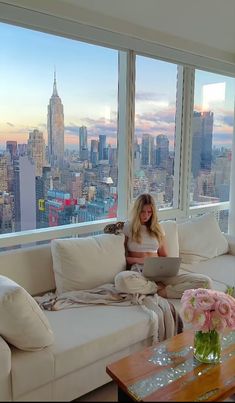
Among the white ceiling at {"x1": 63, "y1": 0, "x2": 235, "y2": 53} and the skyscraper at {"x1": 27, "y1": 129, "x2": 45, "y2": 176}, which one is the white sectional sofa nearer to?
the skyscraper at {"x1": 27, "y1": 129, "x2": 45, "y2": 176}

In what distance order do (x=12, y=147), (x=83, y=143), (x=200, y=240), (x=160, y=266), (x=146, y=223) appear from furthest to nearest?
(x=200, y=240) → (x=83, y=143) → (x=146, y=223) → (x=12, y=147) → (x=160, y=266)

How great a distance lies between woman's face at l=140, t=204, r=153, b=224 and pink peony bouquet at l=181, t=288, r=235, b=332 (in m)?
1.18

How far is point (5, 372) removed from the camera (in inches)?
62.0

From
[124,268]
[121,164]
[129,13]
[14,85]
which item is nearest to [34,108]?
[14,85]

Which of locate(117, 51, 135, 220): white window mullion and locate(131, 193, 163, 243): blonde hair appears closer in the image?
locate(131, 193, 163, 243): blonde hair

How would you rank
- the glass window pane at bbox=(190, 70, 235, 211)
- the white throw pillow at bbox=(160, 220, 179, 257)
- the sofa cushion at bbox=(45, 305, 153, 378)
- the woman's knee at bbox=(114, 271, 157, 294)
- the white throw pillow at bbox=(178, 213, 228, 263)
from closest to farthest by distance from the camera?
1. the sofa cushion at bbox=(45, 305, 153, 378)
2. the woman's knee at bbox=(114, 271, 157, 294)
3. the white throw pillow at bbox=(160, 220, 179, 257)
4. the white throw pillow at bbox=(178, 213, 228, 263)
5. the glass window pane at bbox=(190, 70, 235, 211)

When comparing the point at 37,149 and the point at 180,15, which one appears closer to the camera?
the point at 37,149

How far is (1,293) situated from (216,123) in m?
3.39

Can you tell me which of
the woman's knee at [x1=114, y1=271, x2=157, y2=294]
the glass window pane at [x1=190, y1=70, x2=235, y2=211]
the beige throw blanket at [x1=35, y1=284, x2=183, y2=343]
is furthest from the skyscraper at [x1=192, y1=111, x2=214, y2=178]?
the beige throw blanket at [x1=35, y1=284, x2=183, y2=343]

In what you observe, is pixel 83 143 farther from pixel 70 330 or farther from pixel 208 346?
pixel 208 346

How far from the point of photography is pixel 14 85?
259 cm

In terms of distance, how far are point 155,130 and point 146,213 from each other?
118 cm

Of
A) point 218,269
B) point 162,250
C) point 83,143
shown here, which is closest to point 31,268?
point 162,250

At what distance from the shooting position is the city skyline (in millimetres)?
2578
